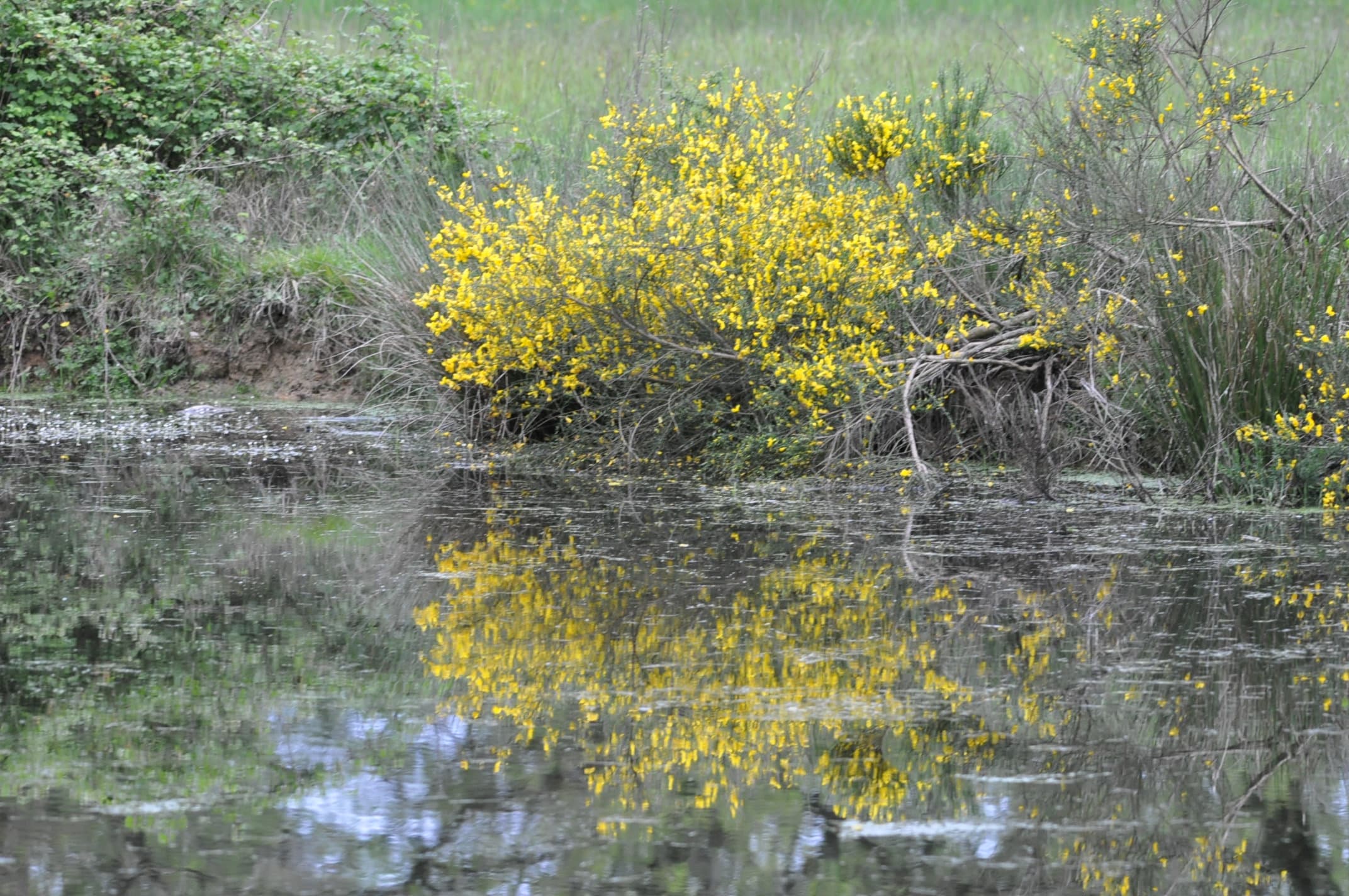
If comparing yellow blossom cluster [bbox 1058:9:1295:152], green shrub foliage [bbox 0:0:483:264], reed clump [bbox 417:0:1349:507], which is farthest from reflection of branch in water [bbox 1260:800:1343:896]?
green shrub foliage [bbox 0:0:483:264]

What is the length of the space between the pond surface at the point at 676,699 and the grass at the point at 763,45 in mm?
4955

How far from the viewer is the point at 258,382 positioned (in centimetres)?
1220

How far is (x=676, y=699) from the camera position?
4465 millimetres

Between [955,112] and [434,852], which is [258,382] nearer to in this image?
[955,112]

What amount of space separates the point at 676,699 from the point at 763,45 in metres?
15.3

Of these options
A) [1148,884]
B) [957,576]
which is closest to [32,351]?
[957,576]

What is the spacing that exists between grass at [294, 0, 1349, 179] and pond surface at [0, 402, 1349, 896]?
495 cm

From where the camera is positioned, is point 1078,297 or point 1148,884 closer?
point 1148,884

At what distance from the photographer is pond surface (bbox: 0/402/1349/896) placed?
3447mm

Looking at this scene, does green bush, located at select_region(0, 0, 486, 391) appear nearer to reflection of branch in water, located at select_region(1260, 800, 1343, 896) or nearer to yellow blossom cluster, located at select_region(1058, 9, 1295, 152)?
yellow blossom cluster, located at select_region(1058, 9, 1295, 152)

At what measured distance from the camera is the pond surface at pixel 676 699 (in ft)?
11.3

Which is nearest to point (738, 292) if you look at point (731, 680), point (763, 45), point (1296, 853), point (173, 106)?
point (731, 680)

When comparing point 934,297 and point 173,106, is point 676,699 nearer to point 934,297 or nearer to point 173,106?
point 934,297

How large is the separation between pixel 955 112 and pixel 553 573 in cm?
431
